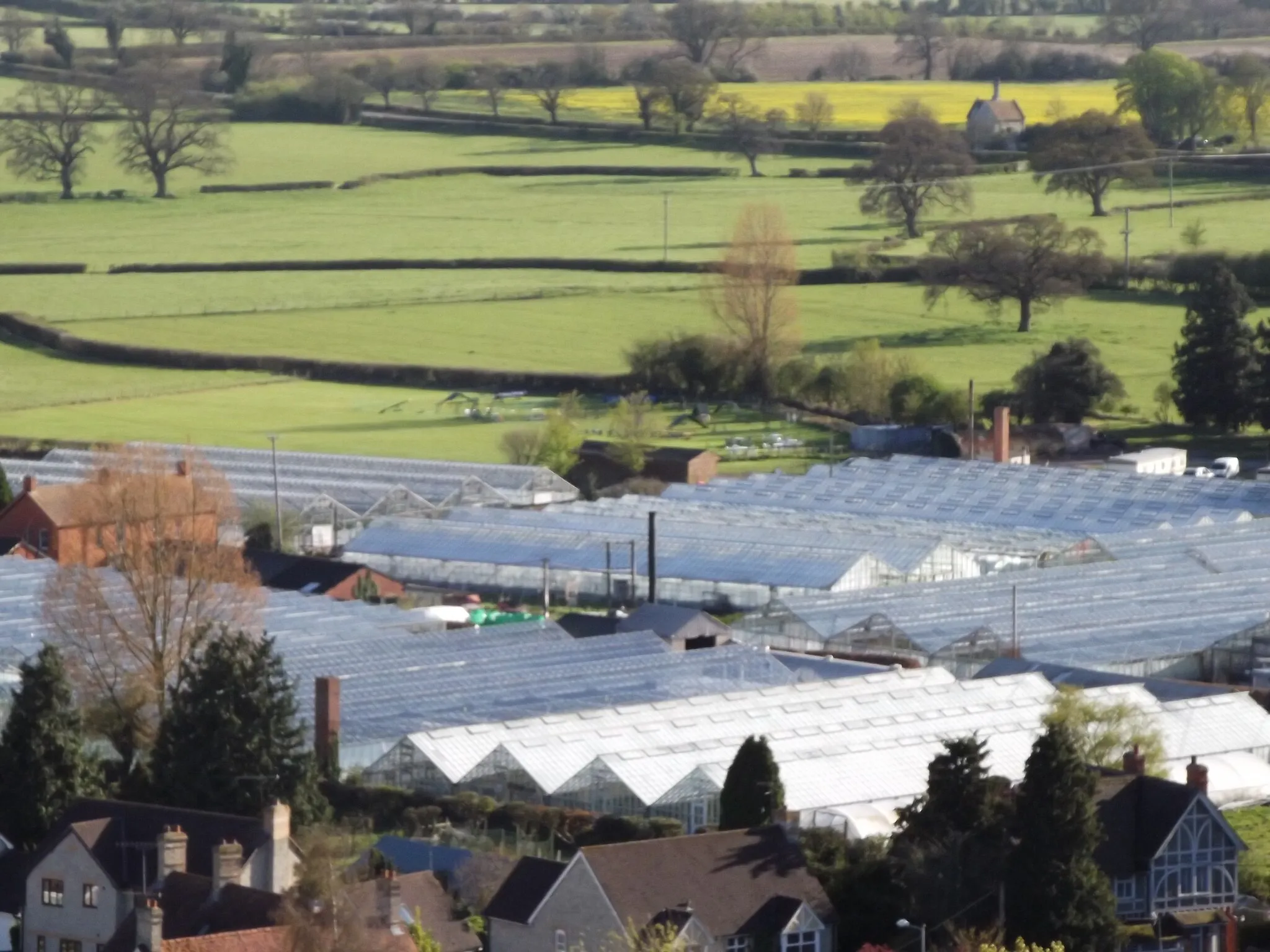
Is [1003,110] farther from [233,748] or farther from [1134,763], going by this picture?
[233,748]

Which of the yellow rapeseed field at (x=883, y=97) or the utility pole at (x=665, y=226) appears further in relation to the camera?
the yellow rapeseed field at (x=883, y=97)

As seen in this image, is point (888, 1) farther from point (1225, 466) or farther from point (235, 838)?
point (235, 838)

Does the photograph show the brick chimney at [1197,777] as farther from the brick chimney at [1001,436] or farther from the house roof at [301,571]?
the brick chimney at [1001,436]

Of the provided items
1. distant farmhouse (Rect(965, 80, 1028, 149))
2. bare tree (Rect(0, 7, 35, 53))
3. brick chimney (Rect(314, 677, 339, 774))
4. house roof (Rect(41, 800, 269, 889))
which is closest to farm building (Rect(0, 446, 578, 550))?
brick chimney (Rect(314, 677, 339, 774))

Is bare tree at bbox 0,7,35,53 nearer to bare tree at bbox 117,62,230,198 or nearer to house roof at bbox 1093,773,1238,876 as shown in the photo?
bare tree at bbox 117,62,230,198

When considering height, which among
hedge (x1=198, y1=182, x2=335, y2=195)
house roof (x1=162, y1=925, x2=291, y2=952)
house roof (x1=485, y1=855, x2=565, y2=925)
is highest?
hedge (x1=198, y1=182, x2=335, y2=195)

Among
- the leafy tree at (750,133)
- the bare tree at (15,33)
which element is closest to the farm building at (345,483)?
the leafy tree at (750,133)
